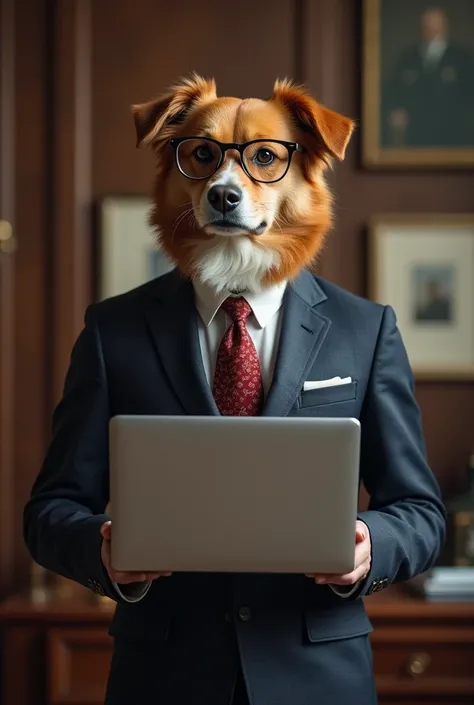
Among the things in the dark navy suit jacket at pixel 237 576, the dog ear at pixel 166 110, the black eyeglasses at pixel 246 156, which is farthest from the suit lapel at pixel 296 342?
the dog ear at pixel 166 110

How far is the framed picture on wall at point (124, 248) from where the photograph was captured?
8.64 ft

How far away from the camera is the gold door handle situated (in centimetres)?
264

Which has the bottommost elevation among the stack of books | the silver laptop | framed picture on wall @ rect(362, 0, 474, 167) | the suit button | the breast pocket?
the stack of books

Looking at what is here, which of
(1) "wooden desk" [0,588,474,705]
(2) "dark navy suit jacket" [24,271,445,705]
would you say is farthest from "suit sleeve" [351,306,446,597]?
(1) "wooden desk" [0,588,474,705]

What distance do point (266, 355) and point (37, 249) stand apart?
149 centimetres

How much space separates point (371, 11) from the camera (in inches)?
103

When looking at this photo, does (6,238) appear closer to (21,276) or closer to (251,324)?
(21,276)

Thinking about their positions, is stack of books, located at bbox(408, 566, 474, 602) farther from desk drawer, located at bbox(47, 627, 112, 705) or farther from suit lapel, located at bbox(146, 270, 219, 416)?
suit lapel, located at bbox(146, 270, 219, 416)

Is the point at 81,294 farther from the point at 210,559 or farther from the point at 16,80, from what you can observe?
the point at 210,559

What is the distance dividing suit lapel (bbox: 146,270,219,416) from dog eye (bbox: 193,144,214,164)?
0.18 m

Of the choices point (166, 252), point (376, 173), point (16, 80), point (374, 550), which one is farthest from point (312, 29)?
point (374, 550)

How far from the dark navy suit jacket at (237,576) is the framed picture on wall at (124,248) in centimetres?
126

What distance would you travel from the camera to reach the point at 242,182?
50.7 inches

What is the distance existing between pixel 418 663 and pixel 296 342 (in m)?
1.29
